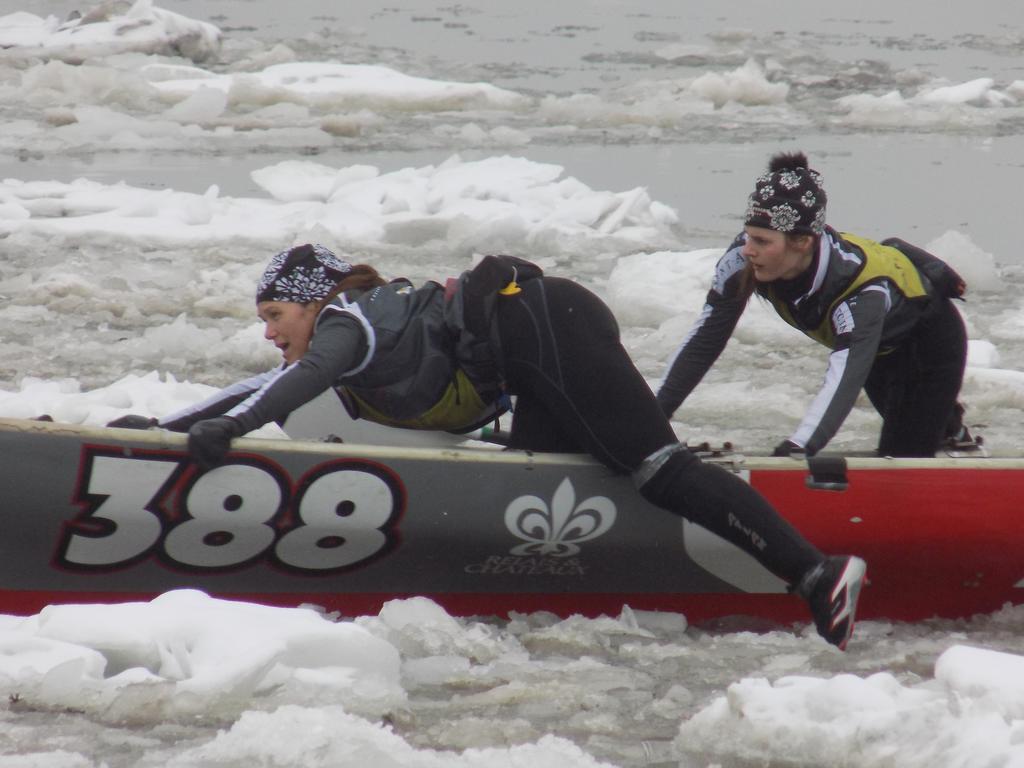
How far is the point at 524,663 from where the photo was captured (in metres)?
3.69

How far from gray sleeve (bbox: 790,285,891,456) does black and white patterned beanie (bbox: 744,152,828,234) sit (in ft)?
0.85

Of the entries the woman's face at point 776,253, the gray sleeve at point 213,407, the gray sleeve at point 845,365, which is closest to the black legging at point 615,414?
the gray sleeve at point 845,365

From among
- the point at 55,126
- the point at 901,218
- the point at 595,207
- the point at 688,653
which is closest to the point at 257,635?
the point at 688,653

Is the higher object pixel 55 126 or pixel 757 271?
pixel 757 271

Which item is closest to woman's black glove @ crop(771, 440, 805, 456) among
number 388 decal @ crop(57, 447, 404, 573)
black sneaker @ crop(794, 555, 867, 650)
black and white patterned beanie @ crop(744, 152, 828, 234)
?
black sneaker @ crop(794, 555, 867, 650)

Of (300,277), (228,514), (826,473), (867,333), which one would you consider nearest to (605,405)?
(826,473)

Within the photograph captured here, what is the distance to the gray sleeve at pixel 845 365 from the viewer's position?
3988 mm

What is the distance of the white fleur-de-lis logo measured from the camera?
13.0ft

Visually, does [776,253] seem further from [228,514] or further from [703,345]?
[228,514]

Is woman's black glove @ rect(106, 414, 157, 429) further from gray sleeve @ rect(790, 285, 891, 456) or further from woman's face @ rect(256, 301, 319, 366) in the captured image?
gray sleeve @ rect(790, 285, 891, 456)

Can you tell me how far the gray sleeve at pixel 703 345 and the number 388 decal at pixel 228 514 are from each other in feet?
3.53

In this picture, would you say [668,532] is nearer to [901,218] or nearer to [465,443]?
[465,443]

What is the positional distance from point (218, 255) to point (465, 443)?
14.7ft

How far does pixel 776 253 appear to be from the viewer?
4141 millimetres
